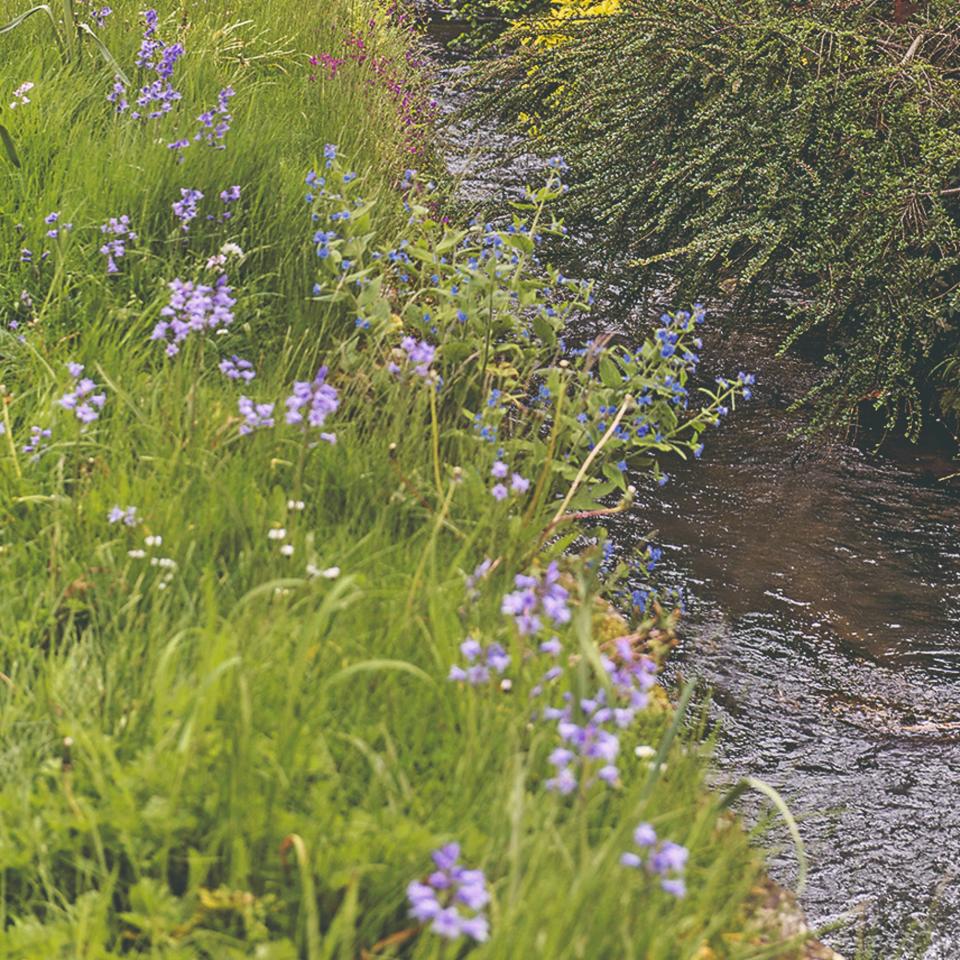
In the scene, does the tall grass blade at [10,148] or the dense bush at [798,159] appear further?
the dense bush at [798,159]

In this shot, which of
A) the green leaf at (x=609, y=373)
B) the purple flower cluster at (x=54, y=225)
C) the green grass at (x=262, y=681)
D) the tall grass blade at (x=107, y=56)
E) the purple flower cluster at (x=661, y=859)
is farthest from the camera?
the tall grass blade at (x=107, y=56)

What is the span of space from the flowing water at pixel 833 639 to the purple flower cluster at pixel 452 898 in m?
1.29

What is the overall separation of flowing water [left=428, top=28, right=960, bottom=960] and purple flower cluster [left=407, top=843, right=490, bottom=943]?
4.23 ft

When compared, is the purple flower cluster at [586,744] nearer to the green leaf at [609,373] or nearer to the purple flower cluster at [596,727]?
the purple flower cluster at [596,727]

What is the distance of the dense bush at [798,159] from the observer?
13.7 ft

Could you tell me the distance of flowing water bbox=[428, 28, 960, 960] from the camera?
9.42 ft

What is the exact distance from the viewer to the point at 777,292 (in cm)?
569

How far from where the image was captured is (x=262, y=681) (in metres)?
1.85

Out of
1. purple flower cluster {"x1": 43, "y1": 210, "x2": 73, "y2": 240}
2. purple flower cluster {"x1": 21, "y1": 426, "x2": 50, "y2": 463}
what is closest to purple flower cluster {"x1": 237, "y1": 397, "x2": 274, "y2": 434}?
purple flower cluster {"x1": 21, "y1": 426, "x2": 50, "y2": 463}

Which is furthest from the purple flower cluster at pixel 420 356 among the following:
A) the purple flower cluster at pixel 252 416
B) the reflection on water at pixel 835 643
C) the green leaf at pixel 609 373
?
the reflection on water at pixel 835 643

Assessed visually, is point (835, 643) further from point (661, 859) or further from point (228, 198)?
point (661, 859)

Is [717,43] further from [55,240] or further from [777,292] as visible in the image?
[55,240]

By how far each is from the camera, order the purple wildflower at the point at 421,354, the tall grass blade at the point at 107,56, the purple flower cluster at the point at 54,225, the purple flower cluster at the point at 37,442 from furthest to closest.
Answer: the tall grass blade at the point at 107,56
the purple flower cluster at the point at 54,225
the purple wildflower at the point at 421,354
the purple flower cluster at the point at 37,442

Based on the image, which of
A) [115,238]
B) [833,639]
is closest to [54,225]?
[115,238]
